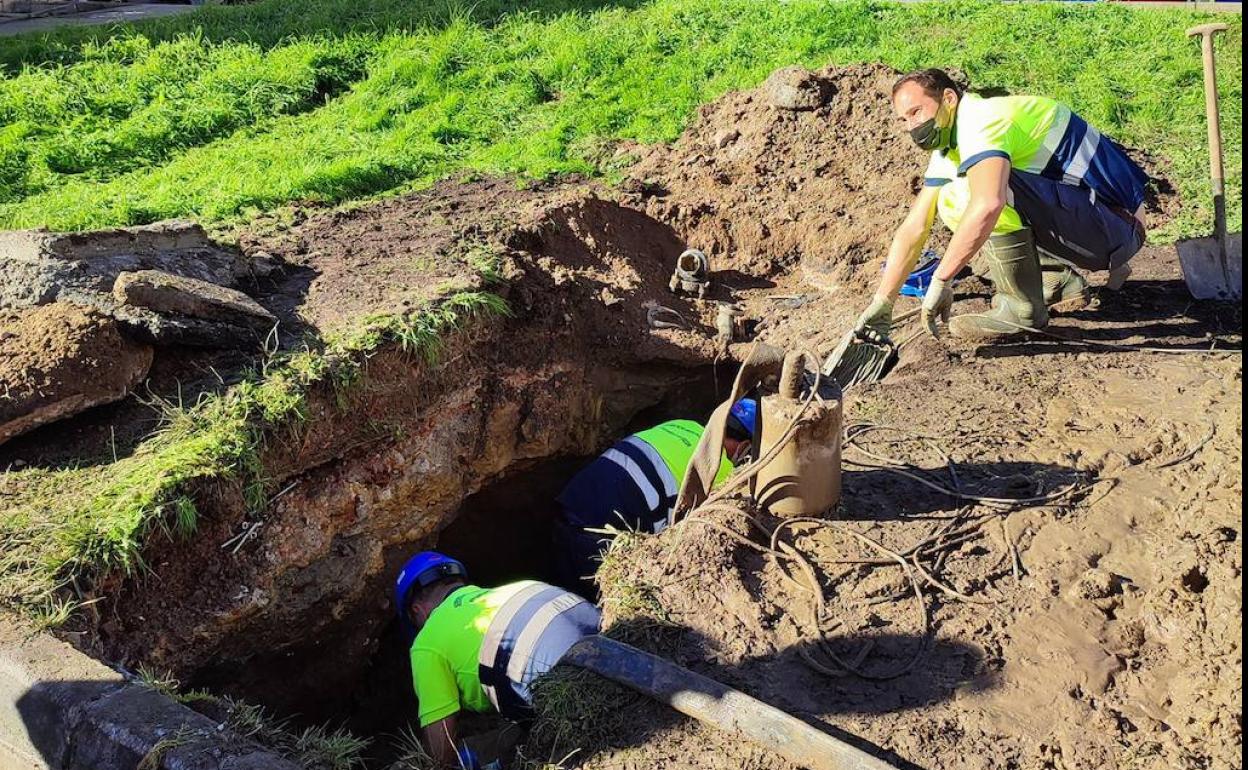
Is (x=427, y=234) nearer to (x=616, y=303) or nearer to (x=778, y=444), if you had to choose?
(x=616, y=303)

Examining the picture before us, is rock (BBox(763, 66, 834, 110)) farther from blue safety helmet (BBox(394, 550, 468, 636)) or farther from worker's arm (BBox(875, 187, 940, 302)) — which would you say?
blue safety helmet (BBox(394, 550, 468, 636))

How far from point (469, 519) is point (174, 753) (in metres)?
2.96

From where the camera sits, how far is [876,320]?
4773 mm

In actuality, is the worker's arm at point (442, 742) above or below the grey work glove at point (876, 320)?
below

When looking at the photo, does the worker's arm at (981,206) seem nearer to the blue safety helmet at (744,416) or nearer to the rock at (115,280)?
the blue safety helmet at (744,416)

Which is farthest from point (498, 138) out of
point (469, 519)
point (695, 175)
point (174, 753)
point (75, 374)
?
point (174, 753)

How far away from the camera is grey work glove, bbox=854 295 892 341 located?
15.4 ft

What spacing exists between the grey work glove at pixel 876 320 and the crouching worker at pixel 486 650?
1.88m

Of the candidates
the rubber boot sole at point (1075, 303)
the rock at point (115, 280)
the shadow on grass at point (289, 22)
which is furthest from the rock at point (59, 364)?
the shadow on grass at point (289, 22)

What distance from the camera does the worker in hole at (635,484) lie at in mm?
4656

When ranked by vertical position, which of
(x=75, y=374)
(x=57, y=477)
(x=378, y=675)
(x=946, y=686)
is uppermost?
(x=75, y=374)

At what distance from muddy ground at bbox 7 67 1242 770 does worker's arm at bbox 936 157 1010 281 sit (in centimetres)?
72

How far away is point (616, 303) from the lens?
596 centimetres

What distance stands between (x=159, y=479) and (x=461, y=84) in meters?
5.42
